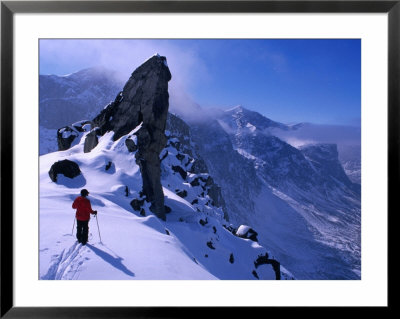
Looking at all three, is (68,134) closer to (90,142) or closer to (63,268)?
(90,142)

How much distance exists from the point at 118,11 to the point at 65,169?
10017mm

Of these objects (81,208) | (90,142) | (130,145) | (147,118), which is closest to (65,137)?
(90,142)

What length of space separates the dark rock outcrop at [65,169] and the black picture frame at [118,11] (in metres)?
7.03

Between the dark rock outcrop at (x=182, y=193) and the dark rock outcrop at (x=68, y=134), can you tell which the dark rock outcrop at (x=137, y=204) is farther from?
the dark rock outcrop at (x=182, y=193)

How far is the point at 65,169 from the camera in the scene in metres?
14.1

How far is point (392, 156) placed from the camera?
18.5 feet

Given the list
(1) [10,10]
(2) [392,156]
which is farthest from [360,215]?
(1) [10,10]

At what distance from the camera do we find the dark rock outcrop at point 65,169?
1267cm

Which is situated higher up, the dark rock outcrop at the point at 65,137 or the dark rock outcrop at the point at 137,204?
the dark rock outcrop at the point at 65,137

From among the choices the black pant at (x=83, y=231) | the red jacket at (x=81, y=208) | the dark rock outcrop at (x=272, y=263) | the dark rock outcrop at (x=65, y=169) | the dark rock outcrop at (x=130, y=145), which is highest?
the dark rock outcrop at (x=130, y=145)

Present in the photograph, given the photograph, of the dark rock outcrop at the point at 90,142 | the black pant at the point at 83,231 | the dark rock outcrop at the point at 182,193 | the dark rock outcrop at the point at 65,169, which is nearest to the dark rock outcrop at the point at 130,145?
the dark rock outcrop at the point at 90,142

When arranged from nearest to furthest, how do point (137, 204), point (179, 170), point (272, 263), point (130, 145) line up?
point (137, 204), point (130, 145), point (272, 263), point (179, 170)

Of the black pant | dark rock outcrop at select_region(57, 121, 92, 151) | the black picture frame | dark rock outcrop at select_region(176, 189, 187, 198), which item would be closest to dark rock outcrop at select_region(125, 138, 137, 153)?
dark rock outcrop at select_region(57, 121, 92, 151)

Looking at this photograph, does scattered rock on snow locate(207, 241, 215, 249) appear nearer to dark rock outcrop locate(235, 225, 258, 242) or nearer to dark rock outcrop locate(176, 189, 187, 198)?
dark rock outcrop locate(235, 225, 258, 242)
